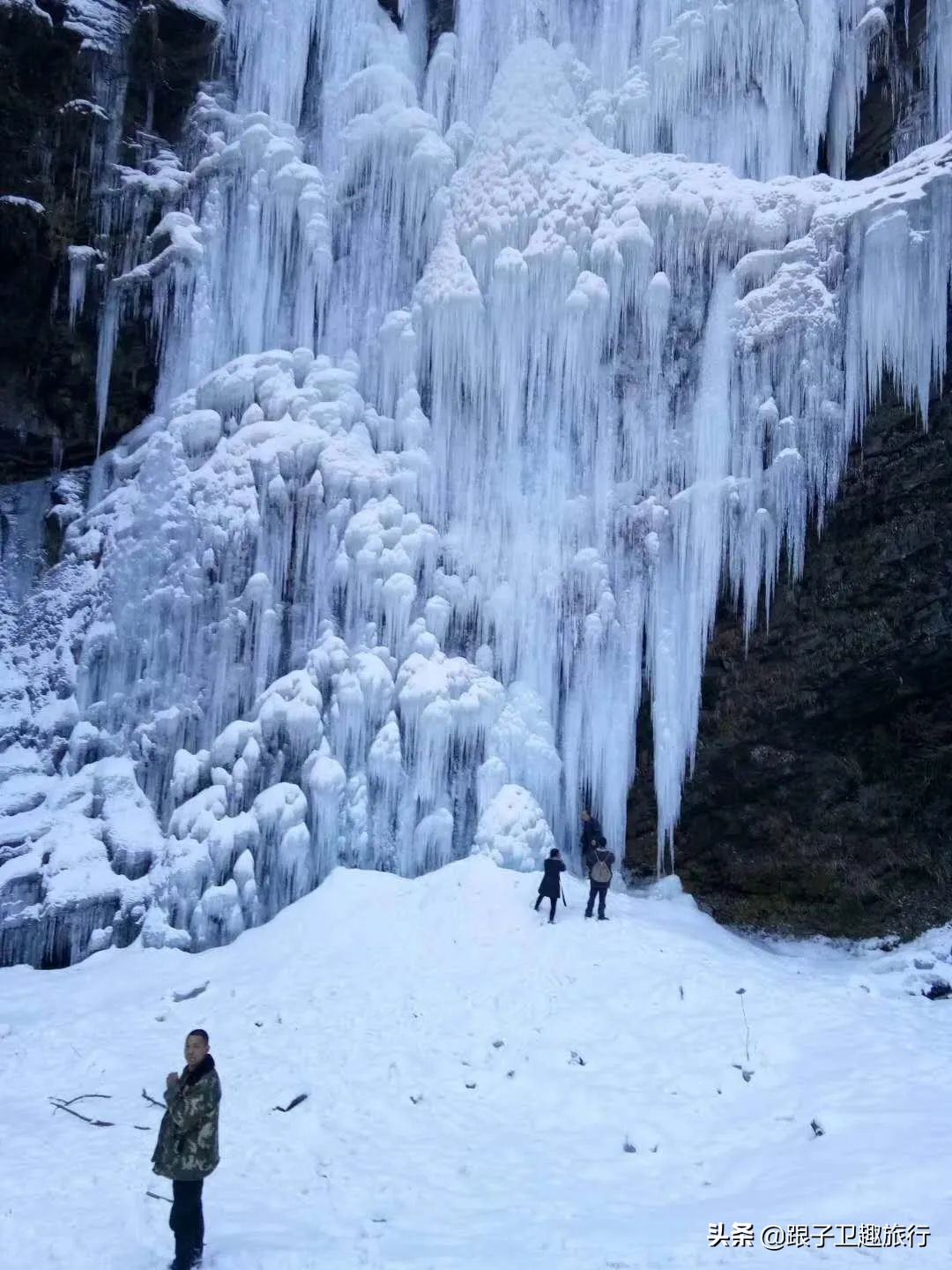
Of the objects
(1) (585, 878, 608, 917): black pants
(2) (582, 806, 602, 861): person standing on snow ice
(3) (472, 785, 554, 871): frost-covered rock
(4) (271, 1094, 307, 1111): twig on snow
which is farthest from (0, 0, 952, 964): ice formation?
(4) (271, 1094, 307, 1111): twig on snow

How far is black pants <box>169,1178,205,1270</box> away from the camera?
15.1 feet

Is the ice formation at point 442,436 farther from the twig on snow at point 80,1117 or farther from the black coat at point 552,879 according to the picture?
the twig on snow at point 80,1117

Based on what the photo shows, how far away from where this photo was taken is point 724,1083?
748 cm

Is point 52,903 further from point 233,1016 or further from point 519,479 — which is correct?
point 519,479

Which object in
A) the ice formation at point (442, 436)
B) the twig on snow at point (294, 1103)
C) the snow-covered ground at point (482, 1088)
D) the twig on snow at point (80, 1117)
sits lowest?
the twig on snow at point (80, 1117)

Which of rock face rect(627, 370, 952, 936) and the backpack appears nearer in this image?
the backpack

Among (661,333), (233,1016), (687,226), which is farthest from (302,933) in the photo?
(687,226)

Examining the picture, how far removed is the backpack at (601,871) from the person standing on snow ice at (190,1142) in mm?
6611

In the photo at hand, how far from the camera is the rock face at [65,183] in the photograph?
44.7ft

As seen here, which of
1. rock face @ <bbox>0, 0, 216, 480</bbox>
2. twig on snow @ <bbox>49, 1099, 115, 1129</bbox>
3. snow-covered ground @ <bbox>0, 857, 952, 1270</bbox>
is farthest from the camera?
rock face @ <bbox>0, 0, 216, 480</bbox>

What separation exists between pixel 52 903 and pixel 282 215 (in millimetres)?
10293

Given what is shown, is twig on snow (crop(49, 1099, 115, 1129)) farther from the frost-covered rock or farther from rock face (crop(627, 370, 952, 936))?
rock face (crop(627, 370, 952, 936))

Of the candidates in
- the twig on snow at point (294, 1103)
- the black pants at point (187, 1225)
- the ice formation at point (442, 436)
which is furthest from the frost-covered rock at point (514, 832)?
the black pants at point (187, 1225)

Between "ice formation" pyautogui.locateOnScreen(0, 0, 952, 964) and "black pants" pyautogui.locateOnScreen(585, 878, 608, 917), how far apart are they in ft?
4.34
